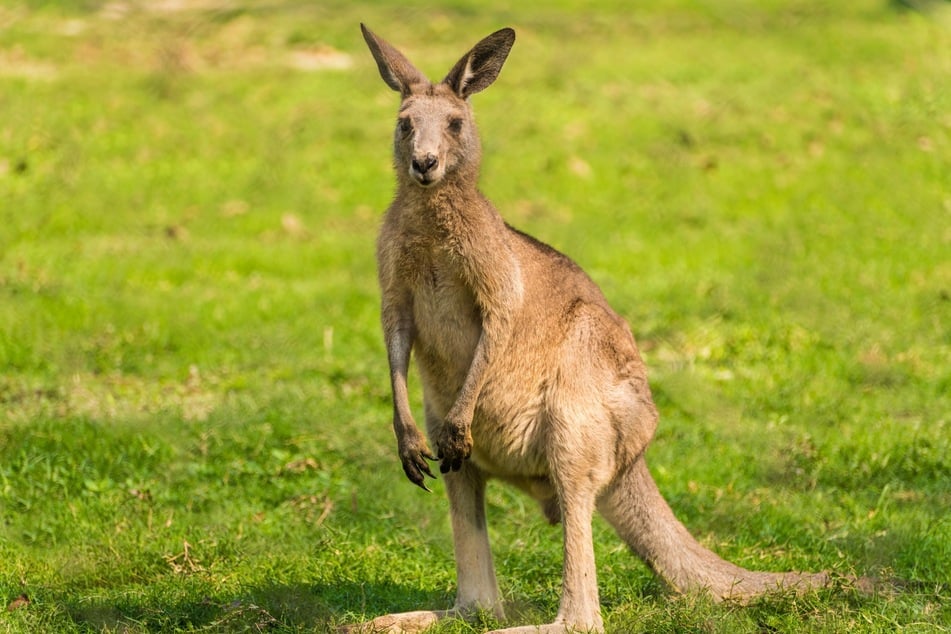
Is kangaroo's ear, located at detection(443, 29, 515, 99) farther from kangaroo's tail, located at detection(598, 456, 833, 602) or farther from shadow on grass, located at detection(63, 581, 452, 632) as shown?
shadow on grass, located at detection(63, 581, 452, 632)

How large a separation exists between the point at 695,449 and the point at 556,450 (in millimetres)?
2387

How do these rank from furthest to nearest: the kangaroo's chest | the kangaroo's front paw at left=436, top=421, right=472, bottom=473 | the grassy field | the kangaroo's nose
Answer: the grassy field < the kangaroo's chest < the kangaroo's front paw at left=436, top=421, right=472, bottom=473 < the kangaroo's nose

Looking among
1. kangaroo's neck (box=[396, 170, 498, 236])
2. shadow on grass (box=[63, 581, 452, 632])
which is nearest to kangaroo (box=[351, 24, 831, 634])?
kangaroo's neck (box=[396, 170, 498, 236])

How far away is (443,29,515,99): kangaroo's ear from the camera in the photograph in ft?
14.9

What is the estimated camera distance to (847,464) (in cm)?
642

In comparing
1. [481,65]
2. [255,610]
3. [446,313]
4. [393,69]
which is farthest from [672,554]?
[393,69]

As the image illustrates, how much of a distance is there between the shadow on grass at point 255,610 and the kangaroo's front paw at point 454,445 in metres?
0.65

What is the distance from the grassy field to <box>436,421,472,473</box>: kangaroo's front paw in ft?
2.23

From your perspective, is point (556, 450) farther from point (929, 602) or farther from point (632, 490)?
point (929, 602)

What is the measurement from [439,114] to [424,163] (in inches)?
9.4

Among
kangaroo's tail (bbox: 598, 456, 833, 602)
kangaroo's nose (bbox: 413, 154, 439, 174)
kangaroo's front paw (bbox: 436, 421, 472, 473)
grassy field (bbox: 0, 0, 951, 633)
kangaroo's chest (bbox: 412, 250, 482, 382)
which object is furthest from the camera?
grassy field (bbox: 0, 0, 951, 633)

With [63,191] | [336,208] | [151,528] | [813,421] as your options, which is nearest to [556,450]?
[151,528]

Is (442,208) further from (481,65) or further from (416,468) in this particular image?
(416,468)

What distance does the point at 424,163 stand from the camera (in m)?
4.25
